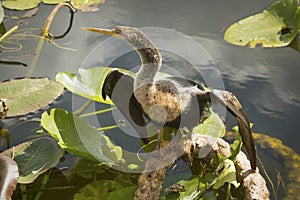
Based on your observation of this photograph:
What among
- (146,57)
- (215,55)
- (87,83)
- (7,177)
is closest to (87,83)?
(87,83)

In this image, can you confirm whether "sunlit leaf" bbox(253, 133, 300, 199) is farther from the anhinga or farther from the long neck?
the long neck

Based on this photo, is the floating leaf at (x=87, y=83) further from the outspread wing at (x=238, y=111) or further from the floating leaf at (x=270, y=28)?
the floating leaf at (x=270, y=28)

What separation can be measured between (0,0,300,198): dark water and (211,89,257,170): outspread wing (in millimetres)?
272

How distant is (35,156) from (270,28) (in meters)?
0.98

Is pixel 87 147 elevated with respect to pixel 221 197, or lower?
elevated

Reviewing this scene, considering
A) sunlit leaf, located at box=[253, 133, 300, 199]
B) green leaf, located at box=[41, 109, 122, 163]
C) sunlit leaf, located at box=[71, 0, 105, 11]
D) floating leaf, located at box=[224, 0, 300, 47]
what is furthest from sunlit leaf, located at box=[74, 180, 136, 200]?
sunlit leaf, located at box=[71, 0, 105, 11]

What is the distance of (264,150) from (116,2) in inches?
38.6

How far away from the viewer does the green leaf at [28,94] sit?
1116 mm

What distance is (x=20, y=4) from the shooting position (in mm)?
1760

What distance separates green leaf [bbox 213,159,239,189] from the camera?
38.7 inches

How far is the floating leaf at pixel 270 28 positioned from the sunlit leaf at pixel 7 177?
954 millimetres

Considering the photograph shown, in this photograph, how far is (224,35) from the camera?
165cm

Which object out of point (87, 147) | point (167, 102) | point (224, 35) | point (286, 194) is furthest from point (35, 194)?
point (224, 35)

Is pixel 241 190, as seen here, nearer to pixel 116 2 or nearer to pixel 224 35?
pixel 224 35
